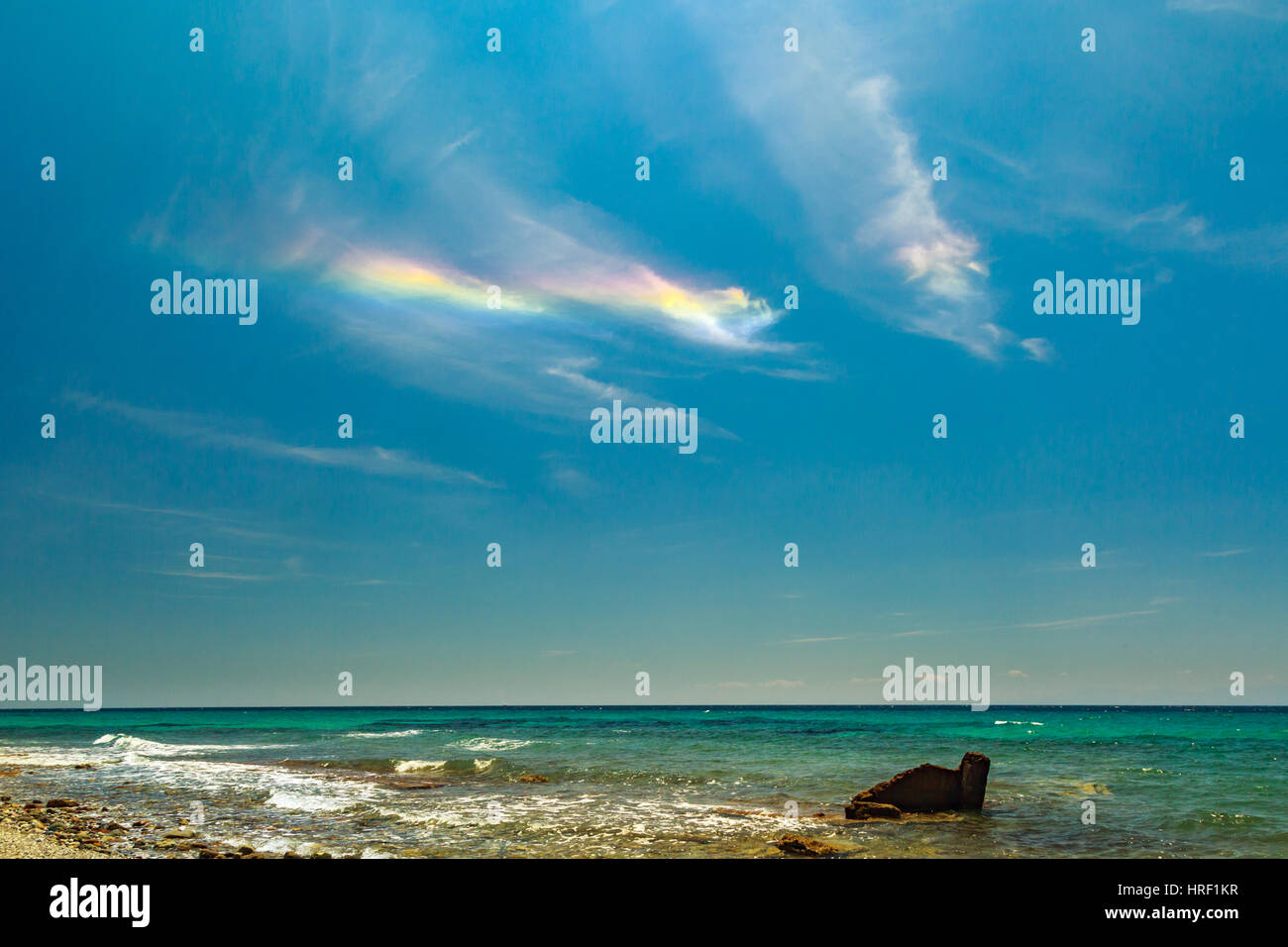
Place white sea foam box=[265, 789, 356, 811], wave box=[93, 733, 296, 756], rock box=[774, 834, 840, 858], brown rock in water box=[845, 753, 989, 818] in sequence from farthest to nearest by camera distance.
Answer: wave box=[93, 733, 296, 756]
white sea foam box=[265, 789, 356, 811]
brown rock in water box=[845, 753, 989, 818]
rock box=[774, 834, 840, 858]

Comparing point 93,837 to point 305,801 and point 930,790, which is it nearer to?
point 305,801

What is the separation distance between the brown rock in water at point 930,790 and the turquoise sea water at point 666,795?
0.50 metres

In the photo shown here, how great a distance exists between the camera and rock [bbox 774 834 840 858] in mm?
13750

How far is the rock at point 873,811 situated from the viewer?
17406 mm

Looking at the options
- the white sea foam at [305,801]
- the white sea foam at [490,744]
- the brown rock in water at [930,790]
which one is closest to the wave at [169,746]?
the white sea foam at [490,744]

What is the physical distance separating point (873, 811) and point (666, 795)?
6.54 meters

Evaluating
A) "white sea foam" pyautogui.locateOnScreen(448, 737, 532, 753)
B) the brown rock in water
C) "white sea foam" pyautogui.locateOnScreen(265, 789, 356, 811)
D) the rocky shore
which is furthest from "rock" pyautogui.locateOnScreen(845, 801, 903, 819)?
"white sea foam" pyautogui.locateOnScreen(448, 737, 532, 753)

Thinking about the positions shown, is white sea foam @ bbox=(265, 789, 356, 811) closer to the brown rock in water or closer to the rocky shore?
the rocky shore

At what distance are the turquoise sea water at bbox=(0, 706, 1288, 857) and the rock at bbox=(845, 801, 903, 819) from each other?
639 millimetres

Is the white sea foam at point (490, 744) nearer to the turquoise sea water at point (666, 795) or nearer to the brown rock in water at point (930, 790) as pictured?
the turquoise sea water at point (666, 795)

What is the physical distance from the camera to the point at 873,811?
690 inches

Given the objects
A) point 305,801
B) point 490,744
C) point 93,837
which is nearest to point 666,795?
point 305,801

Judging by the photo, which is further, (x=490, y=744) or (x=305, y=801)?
(x=490, y=744)
